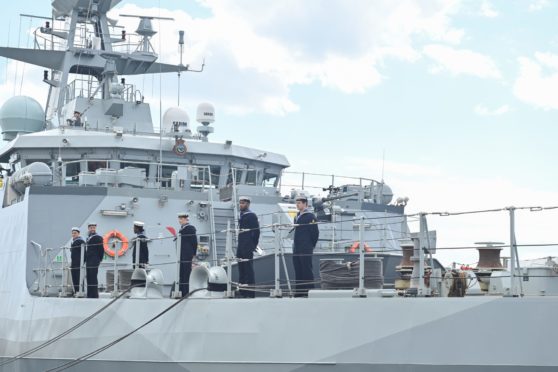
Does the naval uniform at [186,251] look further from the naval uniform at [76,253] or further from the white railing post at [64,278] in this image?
the white railing post at [64,278]

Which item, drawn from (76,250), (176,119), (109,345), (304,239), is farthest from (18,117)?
(304,239)

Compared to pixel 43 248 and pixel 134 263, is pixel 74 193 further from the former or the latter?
pixel 134 263

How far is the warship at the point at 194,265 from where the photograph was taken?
913 cm

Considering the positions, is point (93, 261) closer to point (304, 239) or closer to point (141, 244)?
point (141, 244)

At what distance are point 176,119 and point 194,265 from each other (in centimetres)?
725

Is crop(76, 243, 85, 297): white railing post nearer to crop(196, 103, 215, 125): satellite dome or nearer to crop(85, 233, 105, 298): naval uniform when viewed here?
crop(85, 233, 105, 298): naval uniform

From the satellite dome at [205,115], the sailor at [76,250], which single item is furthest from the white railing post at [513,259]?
the satellite dome at [205,115]

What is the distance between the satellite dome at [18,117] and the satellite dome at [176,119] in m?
2.77

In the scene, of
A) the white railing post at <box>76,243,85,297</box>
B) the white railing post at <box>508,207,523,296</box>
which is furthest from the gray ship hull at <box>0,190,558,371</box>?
the white railing post at <box>76,243,85,297</box>

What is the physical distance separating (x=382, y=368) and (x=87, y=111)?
11.7 meters

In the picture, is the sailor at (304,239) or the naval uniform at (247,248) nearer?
the sailor at (304,239)

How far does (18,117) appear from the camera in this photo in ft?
64.6

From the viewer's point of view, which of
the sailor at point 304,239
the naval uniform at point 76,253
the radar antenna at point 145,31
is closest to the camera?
the sailor at point 304,239

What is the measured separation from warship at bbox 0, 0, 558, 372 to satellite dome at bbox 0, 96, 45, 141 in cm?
4
